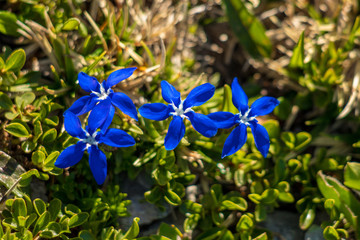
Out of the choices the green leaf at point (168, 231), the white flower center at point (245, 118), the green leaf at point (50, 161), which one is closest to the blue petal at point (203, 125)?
the white flower center at point (245, 118)

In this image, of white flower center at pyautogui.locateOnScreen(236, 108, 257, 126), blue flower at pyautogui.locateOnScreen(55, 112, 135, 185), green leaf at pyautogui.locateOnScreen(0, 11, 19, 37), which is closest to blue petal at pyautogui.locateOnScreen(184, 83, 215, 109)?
white flower center at pyautogui.locateOnScreen(236, 108, 257, 126)

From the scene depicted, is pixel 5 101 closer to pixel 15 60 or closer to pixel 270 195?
pixel 15 60

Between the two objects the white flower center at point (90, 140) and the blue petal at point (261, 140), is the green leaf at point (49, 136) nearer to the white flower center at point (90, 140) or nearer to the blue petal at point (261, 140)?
the white flower center at point (90, 140)

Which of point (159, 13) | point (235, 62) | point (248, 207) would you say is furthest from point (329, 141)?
point (159, 13)

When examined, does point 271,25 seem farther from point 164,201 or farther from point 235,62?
point 164,201

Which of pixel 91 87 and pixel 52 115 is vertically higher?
pixel 91 87

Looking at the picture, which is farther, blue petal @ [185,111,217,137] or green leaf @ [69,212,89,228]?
green leaf @ [69,212,89,228]

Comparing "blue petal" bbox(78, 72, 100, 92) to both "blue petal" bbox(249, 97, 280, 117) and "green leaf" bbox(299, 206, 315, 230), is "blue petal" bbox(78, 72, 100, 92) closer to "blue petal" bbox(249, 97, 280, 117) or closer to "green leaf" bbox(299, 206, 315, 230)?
"blue petal" bbox(249, 97, 280, 117)
